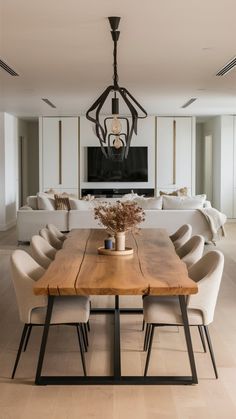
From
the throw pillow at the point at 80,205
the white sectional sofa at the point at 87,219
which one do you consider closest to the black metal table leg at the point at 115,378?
the white sectional sofa at the point at 87,219

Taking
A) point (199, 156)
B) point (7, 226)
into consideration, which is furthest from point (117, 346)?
point (199, 156)

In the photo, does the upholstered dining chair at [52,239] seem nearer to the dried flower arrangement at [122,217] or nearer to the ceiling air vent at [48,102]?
the dried flower arrangement at [122,217]

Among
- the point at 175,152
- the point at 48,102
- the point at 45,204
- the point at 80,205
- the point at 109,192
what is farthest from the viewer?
the point at 109,192

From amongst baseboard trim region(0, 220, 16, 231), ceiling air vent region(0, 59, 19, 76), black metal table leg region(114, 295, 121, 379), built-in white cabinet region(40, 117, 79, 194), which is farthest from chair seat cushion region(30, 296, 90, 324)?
built-in white cabinet region(40, 117, 79, 194)

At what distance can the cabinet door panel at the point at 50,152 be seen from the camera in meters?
13.6

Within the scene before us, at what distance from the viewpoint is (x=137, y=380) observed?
3.68 m

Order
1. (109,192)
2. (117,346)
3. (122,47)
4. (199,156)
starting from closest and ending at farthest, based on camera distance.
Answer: (117,346), (122,47), (109,192), (199,156)

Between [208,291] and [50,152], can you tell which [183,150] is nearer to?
[50,152]

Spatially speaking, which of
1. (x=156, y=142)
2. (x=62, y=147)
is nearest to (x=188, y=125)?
(x=156, y=142)

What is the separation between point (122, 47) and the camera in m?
5.56

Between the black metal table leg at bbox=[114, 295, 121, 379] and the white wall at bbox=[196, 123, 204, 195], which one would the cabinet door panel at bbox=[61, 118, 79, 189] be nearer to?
the white wall at bbox=[196, 123, 204, 195]

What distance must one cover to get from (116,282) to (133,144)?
1042 centimetres

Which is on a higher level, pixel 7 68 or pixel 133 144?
pixel 7 68

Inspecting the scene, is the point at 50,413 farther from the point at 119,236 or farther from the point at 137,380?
the point at 119,236
